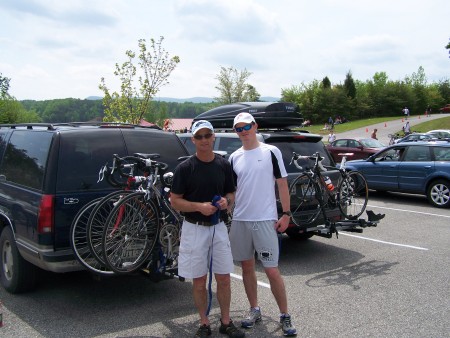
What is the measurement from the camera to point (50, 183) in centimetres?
442

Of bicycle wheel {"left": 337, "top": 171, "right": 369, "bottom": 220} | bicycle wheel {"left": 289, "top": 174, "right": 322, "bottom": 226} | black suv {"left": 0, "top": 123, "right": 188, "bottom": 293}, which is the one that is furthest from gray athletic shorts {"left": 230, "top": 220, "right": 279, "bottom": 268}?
bicycle wheel {"left": 337, "top": 171, "right": 369, "bottom": 220}

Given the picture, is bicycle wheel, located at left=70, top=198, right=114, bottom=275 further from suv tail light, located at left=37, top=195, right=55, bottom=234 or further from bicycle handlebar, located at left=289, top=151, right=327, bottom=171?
bicycle handlebar, located at left=289, top=151, right=327, bottom=171

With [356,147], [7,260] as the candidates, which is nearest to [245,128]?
[7,260]

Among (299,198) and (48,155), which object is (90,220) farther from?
(299,198)

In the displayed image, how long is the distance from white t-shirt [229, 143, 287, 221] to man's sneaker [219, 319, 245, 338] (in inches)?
37.4

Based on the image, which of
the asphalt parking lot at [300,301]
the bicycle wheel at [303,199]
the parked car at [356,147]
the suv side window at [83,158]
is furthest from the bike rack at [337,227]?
the parked car at [356,147]

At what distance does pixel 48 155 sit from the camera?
460 cm

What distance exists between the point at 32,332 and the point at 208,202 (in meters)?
1.99

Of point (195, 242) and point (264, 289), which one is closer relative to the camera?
→ point (195, 242)

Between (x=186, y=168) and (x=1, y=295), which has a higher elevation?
(x=186, y=168)

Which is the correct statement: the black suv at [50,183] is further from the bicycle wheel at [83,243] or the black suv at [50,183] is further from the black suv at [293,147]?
the black suv at [293,147]

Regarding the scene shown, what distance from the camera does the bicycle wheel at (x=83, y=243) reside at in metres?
4.24

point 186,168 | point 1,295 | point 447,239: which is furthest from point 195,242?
point 447,239

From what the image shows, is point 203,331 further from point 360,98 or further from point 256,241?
point 360,98
